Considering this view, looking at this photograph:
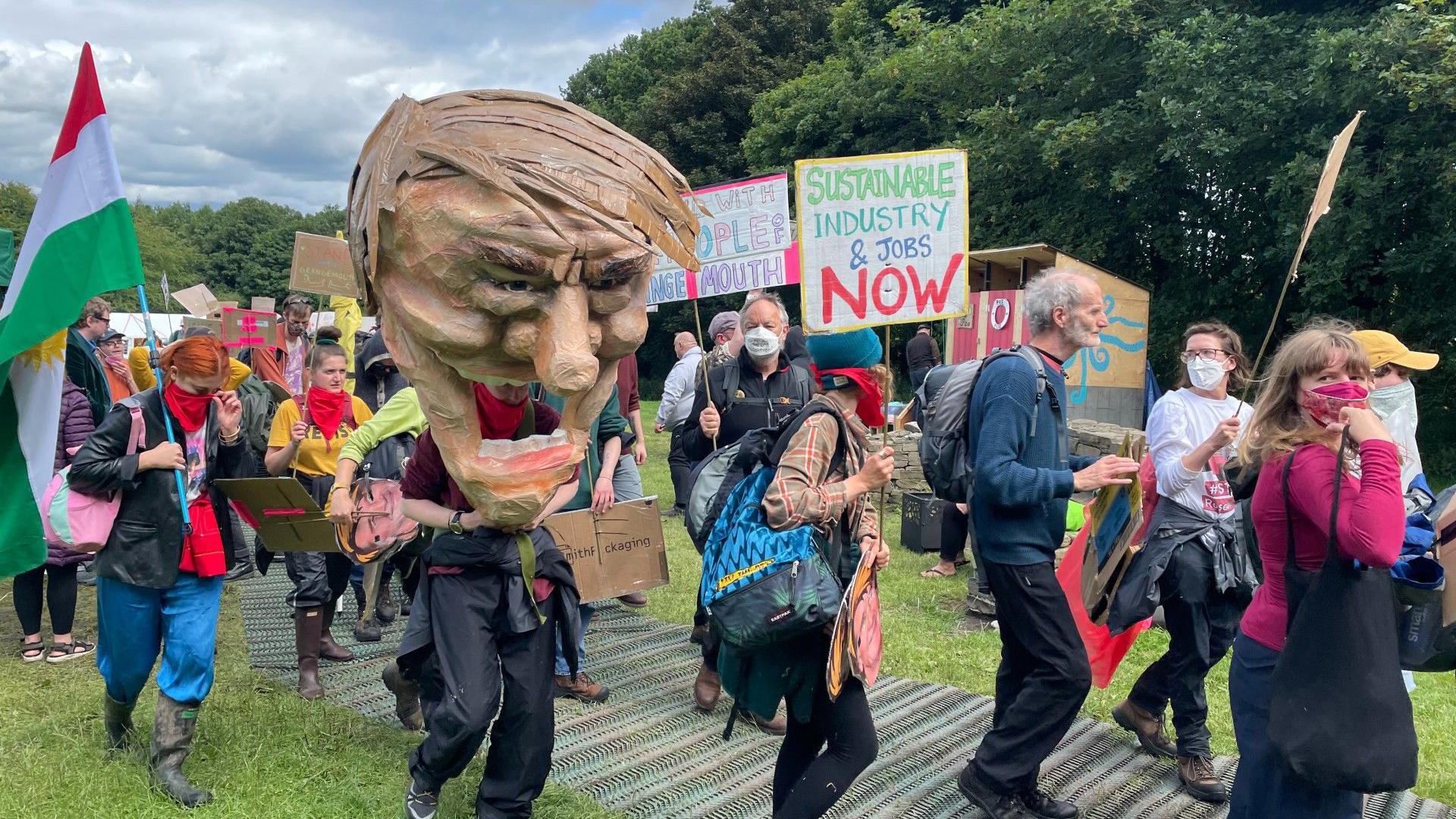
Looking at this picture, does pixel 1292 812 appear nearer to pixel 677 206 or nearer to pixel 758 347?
pixel 677 206

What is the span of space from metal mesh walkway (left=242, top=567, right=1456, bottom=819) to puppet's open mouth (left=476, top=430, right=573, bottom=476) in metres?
1.51

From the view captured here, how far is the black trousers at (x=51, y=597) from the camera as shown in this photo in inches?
208

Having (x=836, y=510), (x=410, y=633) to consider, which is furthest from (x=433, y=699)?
(x=836, y=510)

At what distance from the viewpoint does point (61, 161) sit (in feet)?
11.7

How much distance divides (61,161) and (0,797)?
2239mm

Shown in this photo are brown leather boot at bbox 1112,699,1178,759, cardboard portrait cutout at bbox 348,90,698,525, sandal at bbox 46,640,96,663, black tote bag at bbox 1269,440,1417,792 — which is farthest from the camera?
sandal at bbox 46,640,96,663

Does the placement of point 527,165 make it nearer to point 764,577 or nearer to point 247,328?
point 764,577

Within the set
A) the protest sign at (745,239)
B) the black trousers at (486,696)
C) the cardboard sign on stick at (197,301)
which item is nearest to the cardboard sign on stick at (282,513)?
the black trousers at (486,696)

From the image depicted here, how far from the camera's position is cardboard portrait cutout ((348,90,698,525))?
250 cm

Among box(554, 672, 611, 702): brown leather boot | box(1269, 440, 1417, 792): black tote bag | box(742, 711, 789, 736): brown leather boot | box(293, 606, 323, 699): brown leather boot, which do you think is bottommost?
box(742, 711, 789, 736): brown leather boot

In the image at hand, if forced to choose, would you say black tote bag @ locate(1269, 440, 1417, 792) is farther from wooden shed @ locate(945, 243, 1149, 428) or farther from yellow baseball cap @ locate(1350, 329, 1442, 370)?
wooden shed @ locate(945, 243, 1149, 428)

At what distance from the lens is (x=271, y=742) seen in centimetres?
404

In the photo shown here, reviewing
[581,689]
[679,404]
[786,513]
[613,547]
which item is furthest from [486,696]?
[679,404]

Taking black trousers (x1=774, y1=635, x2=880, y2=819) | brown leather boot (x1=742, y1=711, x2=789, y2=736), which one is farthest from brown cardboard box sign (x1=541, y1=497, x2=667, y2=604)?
black trousers (x1=774, y1=635, x2=880, y2=819)
